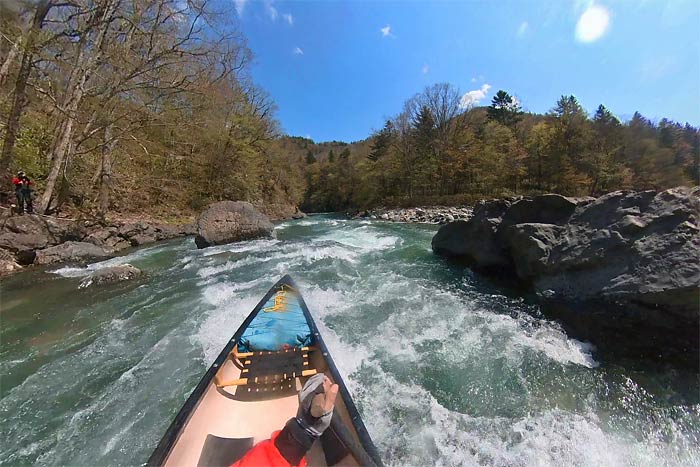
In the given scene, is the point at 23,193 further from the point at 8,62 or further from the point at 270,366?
the point at 270,366

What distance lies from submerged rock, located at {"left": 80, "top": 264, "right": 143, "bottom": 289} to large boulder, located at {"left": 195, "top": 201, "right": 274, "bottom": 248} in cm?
389

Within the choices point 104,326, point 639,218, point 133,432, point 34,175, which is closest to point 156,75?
point 34,175

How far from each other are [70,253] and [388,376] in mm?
10517

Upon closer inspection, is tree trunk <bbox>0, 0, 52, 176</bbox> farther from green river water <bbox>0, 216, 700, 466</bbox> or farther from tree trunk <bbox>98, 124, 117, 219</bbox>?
green river water <bbox>0, 216, 700, 466</bbox>

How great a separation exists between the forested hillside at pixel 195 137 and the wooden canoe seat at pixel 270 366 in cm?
1162

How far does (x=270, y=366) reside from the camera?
303 cm

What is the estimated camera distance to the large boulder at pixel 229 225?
1112cm

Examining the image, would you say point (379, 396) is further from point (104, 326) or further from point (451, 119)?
point (451, 119)

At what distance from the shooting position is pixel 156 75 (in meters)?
11.6

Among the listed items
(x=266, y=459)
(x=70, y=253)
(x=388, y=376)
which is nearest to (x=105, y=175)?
(x=70, y=253)

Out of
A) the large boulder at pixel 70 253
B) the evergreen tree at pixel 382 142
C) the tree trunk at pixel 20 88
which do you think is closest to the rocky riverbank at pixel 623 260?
the large boulder at pixel 70 253

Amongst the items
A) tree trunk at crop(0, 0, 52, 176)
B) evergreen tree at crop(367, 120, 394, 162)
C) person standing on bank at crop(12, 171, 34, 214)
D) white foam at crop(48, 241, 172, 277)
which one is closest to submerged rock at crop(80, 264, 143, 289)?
white foam at crop(48, 241, 172, 277)

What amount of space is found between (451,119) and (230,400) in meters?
35.0

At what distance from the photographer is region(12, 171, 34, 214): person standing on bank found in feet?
29.3
